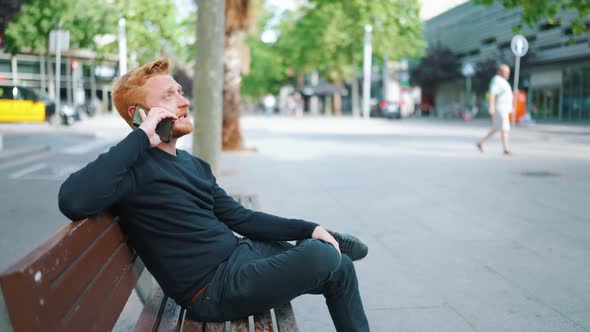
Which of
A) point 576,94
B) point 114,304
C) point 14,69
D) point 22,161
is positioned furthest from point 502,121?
point 14,69

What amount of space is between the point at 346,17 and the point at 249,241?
43807 millimetres

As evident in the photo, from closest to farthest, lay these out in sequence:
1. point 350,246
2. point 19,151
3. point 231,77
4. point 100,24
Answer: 1. point 350,246
2. point 231,77
3. point 19,151
4. point 100,24

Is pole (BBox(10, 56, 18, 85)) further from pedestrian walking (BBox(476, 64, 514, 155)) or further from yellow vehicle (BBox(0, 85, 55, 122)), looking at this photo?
pedestrian walking (BBox(476, 64, 514, 155))

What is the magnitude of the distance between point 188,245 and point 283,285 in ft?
1.32

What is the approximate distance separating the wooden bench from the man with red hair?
9 centimetres

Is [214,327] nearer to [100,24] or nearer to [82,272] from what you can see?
[82,272]

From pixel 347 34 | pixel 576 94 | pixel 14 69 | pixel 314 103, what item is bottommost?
pixel 576 94

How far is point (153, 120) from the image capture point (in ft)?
7.57

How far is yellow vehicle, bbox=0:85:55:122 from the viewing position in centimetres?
2648

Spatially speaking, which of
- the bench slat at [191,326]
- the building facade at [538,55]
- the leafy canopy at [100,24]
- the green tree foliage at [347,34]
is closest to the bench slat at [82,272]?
A: the bench slat at [191,326]

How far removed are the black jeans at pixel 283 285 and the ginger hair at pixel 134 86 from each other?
749mm

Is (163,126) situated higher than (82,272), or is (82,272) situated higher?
(163,126)

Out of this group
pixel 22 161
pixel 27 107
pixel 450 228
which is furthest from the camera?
pixel 27 107

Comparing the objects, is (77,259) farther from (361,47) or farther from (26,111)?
(361,47)
